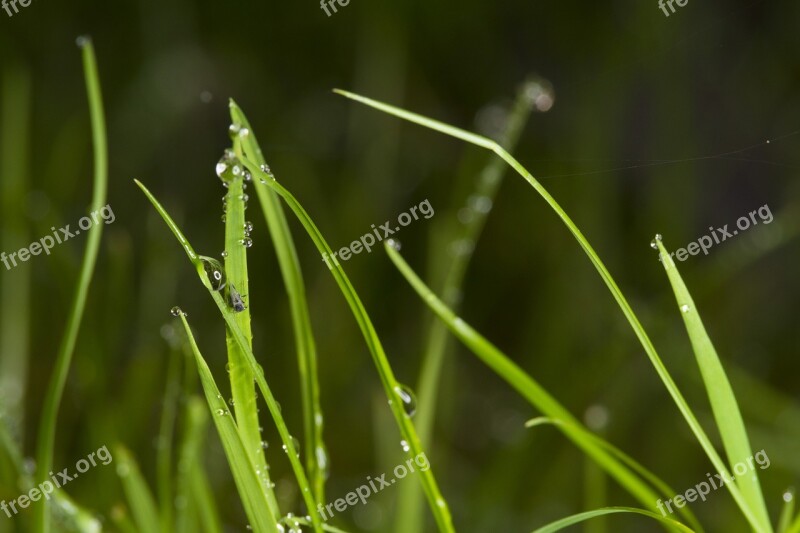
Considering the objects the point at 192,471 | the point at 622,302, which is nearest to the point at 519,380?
the point at 622,302

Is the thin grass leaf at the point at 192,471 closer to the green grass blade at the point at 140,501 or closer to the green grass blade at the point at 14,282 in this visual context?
the green grass blade at the point at 140,501

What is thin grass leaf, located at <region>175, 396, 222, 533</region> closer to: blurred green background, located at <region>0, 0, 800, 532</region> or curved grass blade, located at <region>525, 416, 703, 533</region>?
curved grass blade, located at <region>525, 416, 703, 533</region>

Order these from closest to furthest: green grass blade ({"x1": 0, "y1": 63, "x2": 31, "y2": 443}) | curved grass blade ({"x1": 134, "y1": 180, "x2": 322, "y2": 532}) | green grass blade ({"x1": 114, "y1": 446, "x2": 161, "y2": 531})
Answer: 1. curved grass blade ({"x1": 134, "y1": 180, "x2": 322, "y2": 532})
2. green grass blade ({"x1": 114, "y1": 446, "x2": 161, "y2": 531})
3. green grass blade ({"x1": 0, "y1": 63, "x2": 31, "y2": 443})

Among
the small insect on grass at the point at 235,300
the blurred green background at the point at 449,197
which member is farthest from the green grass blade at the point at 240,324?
the blurred green background at the point at 449,197

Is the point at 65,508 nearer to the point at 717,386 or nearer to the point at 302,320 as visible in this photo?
the point at 302,320

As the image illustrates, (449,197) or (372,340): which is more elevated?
(449,197)

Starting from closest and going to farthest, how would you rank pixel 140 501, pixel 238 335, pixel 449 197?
pixel 238 335 < pixel 140 501 < pixel 449 197

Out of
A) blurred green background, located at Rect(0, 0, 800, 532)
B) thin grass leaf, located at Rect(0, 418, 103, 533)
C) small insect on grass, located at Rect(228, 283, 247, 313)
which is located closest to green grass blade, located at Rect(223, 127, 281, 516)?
small insect on grass, located at Rect(228, 283, 247, 313)
